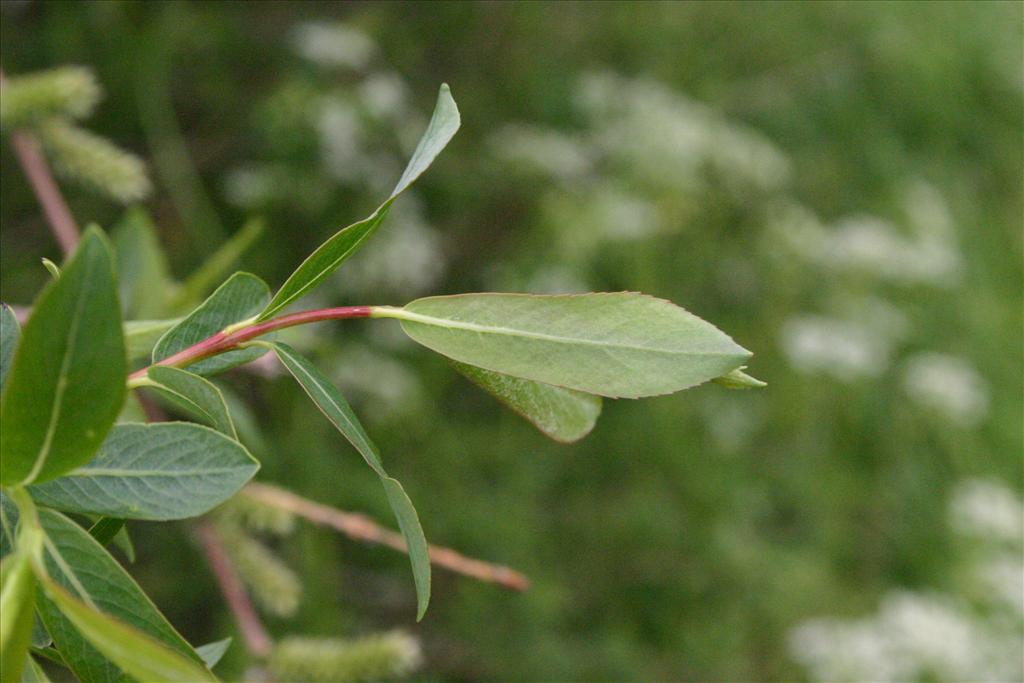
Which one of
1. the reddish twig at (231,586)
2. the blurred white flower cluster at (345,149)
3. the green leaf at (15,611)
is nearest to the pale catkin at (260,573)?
the reddish twig at (231,586)

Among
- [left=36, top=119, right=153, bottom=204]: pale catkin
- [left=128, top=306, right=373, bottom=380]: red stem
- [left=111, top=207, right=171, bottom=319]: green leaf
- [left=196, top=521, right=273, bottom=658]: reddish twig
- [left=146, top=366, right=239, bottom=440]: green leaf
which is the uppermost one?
[left=128, top=306, right=373, bottom=380]: red stem

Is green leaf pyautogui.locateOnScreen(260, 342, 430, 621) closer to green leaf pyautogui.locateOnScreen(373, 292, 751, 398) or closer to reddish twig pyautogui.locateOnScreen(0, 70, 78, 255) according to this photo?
green leaf pyautogui.locateOnScreen(373, 292, 751, 398)

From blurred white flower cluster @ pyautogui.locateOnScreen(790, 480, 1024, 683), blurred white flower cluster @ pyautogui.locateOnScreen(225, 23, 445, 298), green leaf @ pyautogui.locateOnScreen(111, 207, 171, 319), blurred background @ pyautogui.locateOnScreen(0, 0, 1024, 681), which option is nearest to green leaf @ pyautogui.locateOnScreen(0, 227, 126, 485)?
green leaf @ pyautogui.locateOnScreen(111, 207, 171, 319)

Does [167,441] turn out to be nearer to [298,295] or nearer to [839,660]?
[298,295]

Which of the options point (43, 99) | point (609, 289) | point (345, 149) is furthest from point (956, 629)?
point (43, 99)

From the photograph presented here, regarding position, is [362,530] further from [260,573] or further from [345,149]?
[345,149]

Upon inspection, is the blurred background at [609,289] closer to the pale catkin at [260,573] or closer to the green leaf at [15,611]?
the pale catkin at [260,573]

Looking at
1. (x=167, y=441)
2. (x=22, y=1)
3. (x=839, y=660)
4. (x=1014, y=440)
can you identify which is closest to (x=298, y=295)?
(x=167, y=441)
